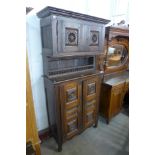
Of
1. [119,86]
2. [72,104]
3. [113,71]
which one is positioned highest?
[113,71]

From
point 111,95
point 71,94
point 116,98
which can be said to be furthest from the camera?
point 116,98

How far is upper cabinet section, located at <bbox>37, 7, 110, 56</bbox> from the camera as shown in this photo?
1.24 m

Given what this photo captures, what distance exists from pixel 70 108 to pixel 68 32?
0.93 m

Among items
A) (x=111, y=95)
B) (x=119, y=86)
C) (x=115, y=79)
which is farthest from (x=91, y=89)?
(x=115, y=79)

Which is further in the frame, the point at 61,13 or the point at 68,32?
the point at 68,32

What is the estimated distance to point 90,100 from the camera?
186 centimetres

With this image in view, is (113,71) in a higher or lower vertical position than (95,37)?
lower

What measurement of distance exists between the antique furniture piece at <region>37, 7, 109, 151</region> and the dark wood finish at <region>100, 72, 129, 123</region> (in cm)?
28

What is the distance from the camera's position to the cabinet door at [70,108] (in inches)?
59.7

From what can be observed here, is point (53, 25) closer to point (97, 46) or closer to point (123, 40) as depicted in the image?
point (97, 46)

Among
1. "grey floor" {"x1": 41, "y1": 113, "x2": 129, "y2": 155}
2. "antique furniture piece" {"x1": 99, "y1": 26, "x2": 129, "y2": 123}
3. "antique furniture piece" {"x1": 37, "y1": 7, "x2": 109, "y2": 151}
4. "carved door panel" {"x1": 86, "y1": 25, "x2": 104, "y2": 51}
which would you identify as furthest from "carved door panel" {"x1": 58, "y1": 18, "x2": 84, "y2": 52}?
"grey floor" {"x1": 41, "y1": 113, "x2": 129, "y2": 155}

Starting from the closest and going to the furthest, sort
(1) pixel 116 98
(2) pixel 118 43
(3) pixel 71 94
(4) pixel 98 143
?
(3) pixel 71 94 < (4) pixel 98 143 < (1) pixel 116 98 < (2) pixel 118 43

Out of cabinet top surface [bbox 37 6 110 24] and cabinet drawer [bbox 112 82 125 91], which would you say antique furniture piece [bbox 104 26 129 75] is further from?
cabinet top surface [bbox 37 6 110 24]

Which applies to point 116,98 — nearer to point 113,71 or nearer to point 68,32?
point 113,71
